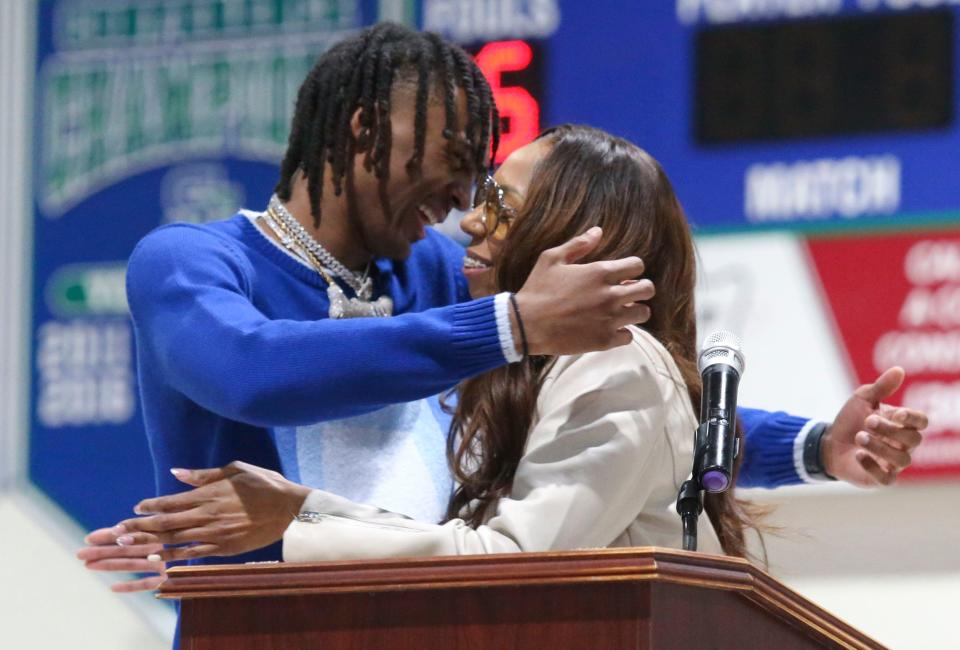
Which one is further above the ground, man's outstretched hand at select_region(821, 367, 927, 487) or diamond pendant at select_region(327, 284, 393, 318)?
diamond pendant at select_region(327, 284, 393, 318)

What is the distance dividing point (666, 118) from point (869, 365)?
2.02ft

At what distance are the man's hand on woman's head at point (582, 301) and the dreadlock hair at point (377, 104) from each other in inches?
17.2

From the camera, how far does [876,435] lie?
167cm

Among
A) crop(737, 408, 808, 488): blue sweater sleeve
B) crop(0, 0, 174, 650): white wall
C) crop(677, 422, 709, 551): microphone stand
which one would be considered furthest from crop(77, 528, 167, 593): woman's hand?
crop(0, 0, 174, 650): white wall

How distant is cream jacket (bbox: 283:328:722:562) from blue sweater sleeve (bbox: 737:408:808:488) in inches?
14.1

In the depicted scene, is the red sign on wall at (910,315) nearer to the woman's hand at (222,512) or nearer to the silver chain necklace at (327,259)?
the silver chain necklace at (327,259)

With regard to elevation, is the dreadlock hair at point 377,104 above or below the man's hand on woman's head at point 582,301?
above

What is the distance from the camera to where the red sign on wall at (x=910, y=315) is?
9.80 ft

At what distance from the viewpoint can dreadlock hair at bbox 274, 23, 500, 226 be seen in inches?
70.5

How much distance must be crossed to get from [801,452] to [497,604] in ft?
2.28

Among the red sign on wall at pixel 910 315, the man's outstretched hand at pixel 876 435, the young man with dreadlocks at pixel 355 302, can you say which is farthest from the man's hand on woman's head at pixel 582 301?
the red sign on wall at pixel 910 315

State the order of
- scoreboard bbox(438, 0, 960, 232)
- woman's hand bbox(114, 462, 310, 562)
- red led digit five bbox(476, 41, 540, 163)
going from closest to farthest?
woman's hand bbox(114, 462, 310, 562)
scoreboard bbox(438, 0, 960, 232)
red led digit five bbox(476, 41, 540, 163)

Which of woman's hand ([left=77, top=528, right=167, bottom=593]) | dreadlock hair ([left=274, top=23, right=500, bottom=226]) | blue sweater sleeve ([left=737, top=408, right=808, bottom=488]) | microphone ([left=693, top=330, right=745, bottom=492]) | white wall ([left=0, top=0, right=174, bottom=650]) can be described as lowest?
white wall ([left=0, top=0, right=174, bottom=650])

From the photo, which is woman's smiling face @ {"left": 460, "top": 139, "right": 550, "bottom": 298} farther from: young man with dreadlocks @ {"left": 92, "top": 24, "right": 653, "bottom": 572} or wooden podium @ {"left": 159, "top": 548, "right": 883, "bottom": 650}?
wooden podium @ {"left": 159, "top": 548, "right": 883, "bottom": 650}
